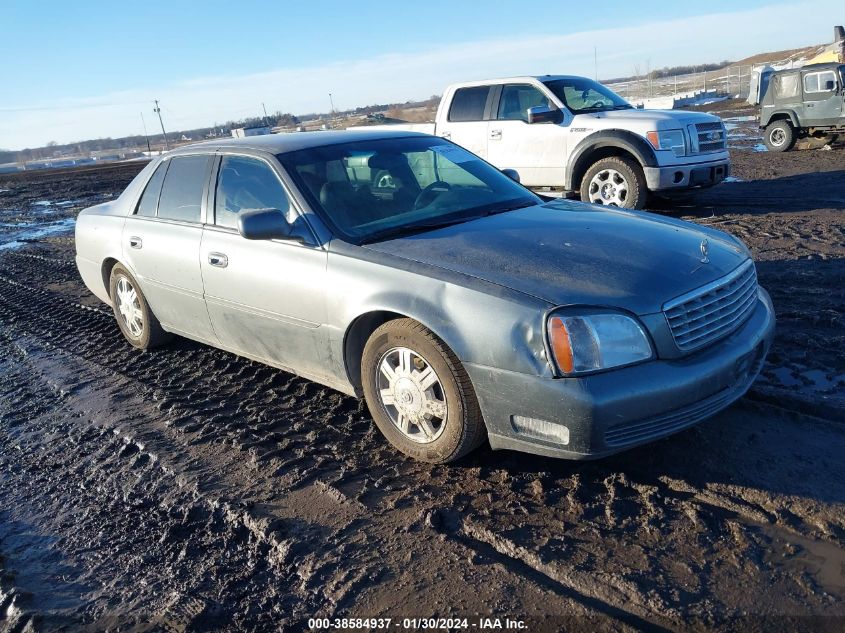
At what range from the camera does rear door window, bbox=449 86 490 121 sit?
394 inches

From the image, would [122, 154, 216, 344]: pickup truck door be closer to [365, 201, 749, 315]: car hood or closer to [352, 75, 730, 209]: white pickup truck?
[365, 201, 749, 315]: car hood

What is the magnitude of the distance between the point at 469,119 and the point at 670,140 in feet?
9.42

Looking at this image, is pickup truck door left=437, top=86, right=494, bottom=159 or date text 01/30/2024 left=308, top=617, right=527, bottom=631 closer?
date text 01/30/2024 left=308, top=617, right=527, bottom=631

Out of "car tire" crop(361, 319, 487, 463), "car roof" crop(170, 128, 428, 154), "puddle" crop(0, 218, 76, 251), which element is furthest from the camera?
"puddle" crop(0, 218, 76, 251)

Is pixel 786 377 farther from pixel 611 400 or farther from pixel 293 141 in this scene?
pixel 293 141

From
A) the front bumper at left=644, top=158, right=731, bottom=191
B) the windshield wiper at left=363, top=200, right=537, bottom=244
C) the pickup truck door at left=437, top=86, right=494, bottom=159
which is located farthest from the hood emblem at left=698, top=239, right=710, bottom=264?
the pickup truck door at left=437, top=86, right=494, bottom=159

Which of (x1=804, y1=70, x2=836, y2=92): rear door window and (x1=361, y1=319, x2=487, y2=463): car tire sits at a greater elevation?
(x1=804, y1=70, x2=836, y2=92): rear door window

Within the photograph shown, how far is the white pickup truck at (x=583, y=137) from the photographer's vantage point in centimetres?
885

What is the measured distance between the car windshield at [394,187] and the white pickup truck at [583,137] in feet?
15.4

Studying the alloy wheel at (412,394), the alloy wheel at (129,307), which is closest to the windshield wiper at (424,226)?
the alloy wheel at (412,394)

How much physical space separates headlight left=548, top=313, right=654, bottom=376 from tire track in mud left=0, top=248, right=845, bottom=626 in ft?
2.04

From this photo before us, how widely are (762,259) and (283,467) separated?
5190 millimetres

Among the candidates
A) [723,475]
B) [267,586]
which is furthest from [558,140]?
[267,586]

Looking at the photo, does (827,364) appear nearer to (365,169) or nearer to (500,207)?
(500,207)
